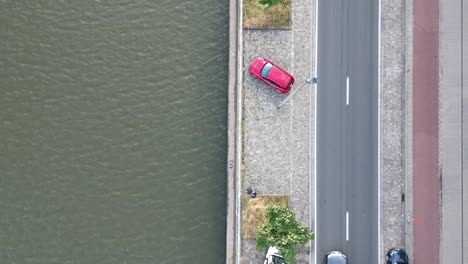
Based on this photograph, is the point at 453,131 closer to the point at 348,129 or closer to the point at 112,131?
the point at 348,129

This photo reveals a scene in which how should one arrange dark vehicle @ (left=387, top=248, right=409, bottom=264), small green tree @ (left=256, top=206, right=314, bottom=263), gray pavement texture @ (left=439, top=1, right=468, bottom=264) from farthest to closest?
gray pavement texture @ (left=439, top=1, right=468, bottom=264) < dark vehicle @ (left=387, top=248, right=409, bottom=264) < small green tree @ (left=256, top=206, right=314, bottom=263)

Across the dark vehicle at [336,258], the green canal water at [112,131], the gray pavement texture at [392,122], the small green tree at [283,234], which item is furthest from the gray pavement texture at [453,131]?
the green canal water at [112,131]


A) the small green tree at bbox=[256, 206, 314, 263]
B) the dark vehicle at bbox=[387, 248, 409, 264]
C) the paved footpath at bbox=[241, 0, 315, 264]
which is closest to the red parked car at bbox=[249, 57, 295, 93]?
the paved footpath at bbox=[241, 0, 315, 264]

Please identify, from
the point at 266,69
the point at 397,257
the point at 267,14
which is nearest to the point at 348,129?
the point at 266,69

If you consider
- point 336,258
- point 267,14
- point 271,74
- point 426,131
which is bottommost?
point 336,258

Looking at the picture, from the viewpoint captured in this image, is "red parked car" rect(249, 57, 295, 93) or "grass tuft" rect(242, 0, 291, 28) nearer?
"red parked car" rect(249, 57, 295, 93)

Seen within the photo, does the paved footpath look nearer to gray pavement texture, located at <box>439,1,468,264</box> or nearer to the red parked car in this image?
the red parked car

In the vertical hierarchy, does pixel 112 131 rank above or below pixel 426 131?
below
